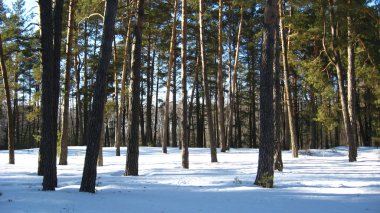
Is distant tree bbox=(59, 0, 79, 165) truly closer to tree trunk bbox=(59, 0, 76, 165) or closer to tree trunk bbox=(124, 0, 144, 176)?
tree trunk bbox=(59, 0, 76, 165)

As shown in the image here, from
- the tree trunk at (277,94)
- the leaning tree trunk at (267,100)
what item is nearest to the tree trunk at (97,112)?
the leaning tree trunk at (267,100)

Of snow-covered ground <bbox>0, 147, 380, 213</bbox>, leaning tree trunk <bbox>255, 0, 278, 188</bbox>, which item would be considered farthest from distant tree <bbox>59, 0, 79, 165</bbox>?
leaning tree trunk <bbox>255, 0, 278, 188</bbox>

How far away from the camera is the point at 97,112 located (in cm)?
901

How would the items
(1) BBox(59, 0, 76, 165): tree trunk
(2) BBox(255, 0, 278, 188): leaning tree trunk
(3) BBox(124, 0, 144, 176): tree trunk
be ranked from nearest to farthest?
(2) BBox(255, 0, 278, 188): leaning tree trunk → (3) BBox(124, 0, 144, 176): tree trunk → (1) BBox(59, 0, 76, 165): tree trunk

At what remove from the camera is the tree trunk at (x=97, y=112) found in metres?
8.88

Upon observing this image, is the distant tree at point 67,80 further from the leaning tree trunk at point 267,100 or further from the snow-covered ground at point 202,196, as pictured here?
the leaning tree trunk at point 267,100

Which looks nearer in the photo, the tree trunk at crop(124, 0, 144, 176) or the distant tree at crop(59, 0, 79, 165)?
the tree trunk at crop(124, 0, 144, 176)

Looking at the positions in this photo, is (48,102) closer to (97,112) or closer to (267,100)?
(97,112)

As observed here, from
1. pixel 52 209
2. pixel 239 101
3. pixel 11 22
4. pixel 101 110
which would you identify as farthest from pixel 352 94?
pixel 239 101

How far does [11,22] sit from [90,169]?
15.6m

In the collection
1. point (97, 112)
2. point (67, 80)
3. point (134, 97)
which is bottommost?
point (97, 112)

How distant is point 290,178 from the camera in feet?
38.9

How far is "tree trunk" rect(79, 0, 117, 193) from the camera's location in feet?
29.1

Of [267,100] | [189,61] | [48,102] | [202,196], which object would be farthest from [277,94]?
[189,61]
